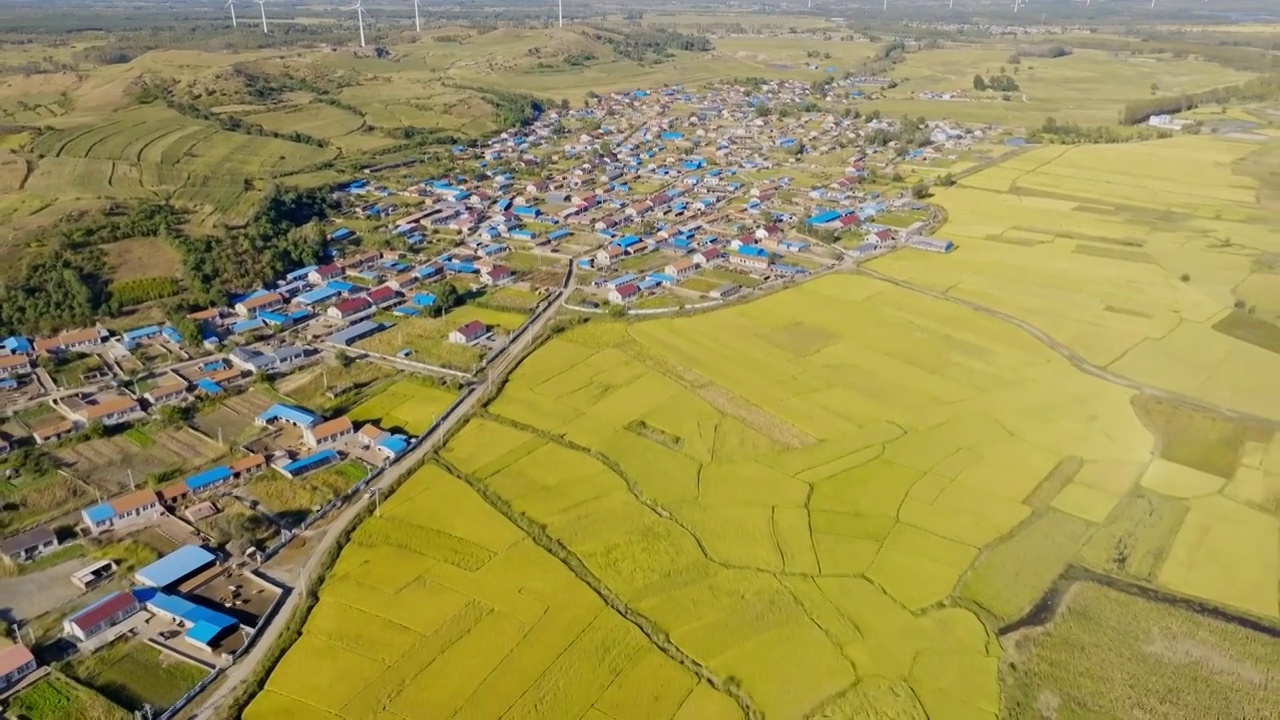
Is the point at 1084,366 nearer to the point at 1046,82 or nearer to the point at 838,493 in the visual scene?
the point at 838,493

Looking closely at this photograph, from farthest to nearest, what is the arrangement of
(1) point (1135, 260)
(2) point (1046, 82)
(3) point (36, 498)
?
(2) point (1046, 82) → (1) point (1135, 260) → (3) point (36, 498)

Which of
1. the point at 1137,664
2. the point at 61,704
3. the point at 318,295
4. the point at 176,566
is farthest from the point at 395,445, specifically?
the point at 1137,664

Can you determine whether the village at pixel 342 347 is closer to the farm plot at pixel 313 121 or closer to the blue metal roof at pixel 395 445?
the blue metal roof at pixel 395 445

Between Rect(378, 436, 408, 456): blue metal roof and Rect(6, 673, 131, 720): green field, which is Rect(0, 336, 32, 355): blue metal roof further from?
Rect(6, 673, 131, 720): green field

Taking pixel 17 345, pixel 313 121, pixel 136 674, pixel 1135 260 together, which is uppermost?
pixel 313 121

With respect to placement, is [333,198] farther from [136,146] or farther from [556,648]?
[556,648]

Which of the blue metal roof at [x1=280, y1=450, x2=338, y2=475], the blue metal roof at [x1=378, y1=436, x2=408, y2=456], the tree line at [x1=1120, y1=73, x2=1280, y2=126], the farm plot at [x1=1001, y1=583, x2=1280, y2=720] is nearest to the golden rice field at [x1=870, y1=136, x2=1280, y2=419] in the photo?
the farm plot at [x1=1001, y1=583, x2=1280, y2=720]

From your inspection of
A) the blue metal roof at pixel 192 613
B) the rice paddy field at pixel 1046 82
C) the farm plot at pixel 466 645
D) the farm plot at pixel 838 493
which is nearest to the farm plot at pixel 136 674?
the blue metal roof at pixel 192 613
